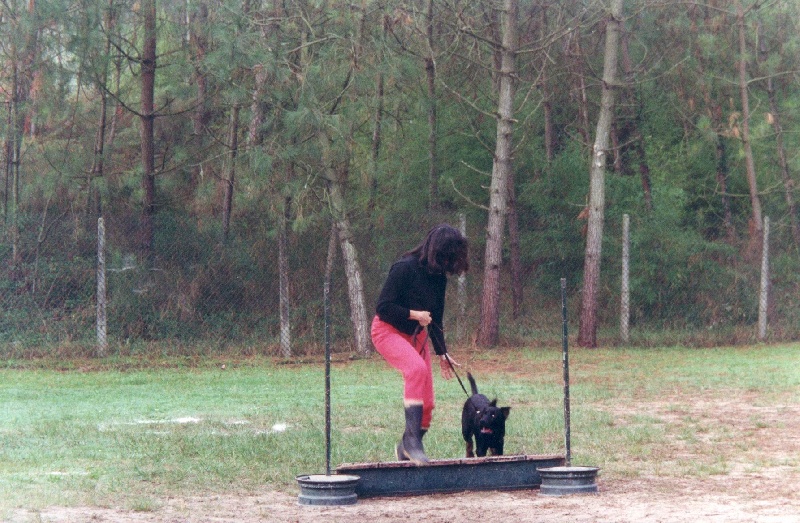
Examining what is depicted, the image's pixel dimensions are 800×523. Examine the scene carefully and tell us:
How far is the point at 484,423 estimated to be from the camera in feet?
23.0

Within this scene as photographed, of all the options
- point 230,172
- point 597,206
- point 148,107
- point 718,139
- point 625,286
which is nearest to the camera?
point 230,172

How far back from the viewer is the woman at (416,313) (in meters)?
6.62

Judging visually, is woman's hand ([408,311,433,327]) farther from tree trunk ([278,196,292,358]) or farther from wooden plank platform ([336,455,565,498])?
tree trunk ([278,196,292,358])

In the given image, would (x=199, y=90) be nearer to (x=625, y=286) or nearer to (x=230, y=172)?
(x=230, y=172)

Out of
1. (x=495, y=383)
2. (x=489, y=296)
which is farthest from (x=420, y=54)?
(x=495, y=383)

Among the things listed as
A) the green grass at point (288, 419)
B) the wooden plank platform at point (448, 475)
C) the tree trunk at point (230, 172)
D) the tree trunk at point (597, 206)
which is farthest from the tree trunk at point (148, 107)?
the wooden plank platform at point (448, 475)

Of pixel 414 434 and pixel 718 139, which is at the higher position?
pixel 718 139

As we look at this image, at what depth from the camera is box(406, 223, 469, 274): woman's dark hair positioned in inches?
261

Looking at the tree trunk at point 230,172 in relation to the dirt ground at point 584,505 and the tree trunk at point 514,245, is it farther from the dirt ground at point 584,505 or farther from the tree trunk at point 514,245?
the dirt ground at point 584,505

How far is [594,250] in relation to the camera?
18.3 meters

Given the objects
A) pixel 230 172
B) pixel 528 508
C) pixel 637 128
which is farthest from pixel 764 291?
pixel 528 508

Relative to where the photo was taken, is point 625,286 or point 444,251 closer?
point 444,251

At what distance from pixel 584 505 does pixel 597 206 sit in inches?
507

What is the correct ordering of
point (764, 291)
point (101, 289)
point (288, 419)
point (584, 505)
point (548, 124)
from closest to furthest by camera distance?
point (584, 505) < point (288, 419) < point (101, 289) < point (764, 291) < point (548, 124)
